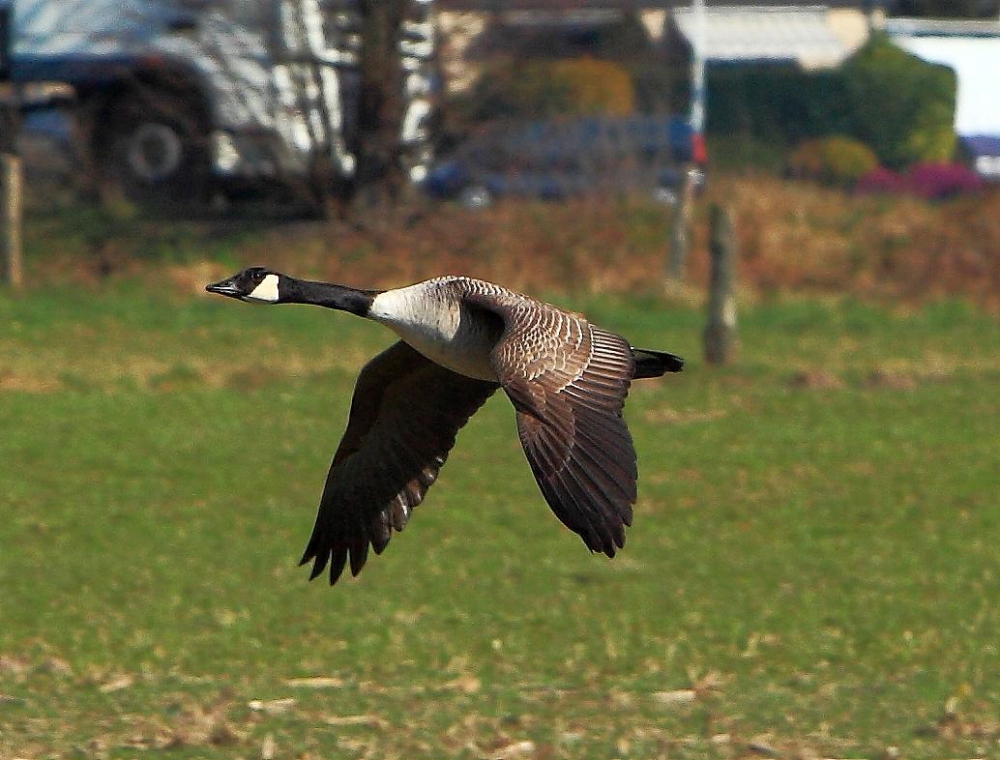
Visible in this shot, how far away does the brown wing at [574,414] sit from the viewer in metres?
5.00

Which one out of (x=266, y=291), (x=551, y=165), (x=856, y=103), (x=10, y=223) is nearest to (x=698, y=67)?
(x=856, y=103)

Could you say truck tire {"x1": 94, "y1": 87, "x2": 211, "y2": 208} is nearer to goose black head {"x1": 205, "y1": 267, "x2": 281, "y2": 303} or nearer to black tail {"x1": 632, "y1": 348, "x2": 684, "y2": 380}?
goose black head {"x1": 205, "y1": 267, "x2": 281, "y2": 303}

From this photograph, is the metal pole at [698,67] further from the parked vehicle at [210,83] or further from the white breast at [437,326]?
the white breast at [437,326]

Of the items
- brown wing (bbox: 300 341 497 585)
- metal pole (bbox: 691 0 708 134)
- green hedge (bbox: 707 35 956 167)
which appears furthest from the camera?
metal pole (bbox: 691 0 708 134)

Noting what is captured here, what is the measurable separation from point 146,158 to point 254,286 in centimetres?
1677

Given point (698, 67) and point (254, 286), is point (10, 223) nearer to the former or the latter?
point (254, 286)

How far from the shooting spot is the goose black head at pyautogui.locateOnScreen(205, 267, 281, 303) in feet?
19.8

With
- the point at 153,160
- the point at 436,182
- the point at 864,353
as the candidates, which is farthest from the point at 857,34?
the point at 864,353

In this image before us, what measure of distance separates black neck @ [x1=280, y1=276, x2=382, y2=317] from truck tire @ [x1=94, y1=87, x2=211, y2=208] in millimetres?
16063

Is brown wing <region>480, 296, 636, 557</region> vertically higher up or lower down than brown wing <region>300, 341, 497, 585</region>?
higher up

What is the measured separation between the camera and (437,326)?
5996 millimetres

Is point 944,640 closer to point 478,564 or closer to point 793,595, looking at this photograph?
point 793,595

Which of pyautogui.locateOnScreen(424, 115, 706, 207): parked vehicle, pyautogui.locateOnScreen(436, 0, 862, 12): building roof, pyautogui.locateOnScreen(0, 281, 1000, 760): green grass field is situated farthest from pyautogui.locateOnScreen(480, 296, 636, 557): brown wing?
pyautogui.locateOnScreen(424, 115, 706, 207): parked vehicle

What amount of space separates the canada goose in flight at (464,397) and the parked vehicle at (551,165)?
1448cm
